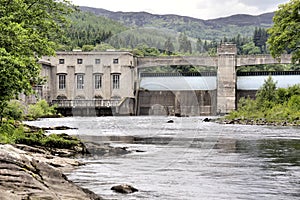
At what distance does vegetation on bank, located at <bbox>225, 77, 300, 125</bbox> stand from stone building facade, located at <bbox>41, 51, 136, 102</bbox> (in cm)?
3456

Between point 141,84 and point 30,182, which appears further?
point 141,84

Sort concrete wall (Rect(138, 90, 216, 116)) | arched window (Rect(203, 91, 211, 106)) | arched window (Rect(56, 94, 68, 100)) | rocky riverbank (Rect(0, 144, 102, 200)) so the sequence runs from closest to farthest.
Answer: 1. rocky riverbank (Rect(0, 144, 102, 200))
2. concrete wall (Rect(138, 90, 216, 116))
3. arched window (Rect(203, 91, 211, 106))
4. arched window (Rect(56, 94, 68, 100))

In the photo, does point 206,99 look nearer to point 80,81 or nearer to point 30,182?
point 80,81

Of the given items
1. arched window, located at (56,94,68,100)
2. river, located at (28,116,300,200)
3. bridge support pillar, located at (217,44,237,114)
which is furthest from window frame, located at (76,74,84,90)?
river, located at (28,116,300,200)

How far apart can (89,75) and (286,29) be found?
176ft

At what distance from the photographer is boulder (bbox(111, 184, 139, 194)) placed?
14.9m

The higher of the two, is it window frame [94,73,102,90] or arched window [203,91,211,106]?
window frame [94,73,102,90]

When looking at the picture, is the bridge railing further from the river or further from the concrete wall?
the river

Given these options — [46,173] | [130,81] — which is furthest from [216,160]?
[130,81]

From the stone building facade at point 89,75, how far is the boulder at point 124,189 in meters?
80.2

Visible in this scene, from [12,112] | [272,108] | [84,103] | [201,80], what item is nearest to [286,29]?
→ [272,108]

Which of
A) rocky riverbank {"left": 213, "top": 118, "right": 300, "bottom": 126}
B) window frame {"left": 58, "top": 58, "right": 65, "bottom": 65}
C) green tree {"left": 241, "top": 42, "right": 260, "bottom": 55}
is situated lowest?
rocky riverbank {"left": 213, "top": 118, "right": 300, "bottom": 126}

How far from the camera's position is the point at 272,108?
5628cm

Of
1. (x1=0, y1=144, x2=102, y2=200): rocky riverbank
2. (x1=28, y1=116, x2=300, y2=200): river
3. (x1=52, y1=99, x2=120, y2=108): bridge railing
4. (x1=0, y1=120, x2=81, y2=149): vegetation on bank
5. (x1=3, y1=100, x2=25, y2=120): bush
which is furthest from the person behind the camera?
(x1=52, y1=99, x2=120, y2=108): bridge railing
